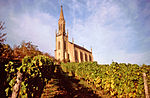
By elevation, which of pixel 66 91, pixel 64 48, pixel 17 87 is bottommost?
pixel 66 91

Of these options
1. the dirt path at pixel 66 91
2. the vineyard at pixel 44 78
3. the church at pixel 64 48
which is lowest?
the dirt path at pixel 66 91

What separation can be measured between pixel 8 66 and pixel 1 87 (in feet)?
2.78

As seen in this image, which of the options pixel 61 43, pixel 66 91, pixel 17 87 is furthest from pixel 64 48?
pixel 17 87

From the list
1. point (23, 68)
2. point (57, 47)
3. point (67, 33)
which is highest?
point (67, 33)

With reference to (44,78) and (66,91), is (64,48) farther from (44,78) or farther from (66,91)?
(44,78)

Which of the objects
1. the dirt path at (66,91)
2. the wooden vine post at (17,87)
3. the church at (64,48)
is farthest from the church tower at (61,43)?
the wooden vine post at (17,87)

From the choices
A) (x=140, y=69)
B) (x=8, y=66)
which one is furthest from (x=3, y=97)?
(x=140, y=69)

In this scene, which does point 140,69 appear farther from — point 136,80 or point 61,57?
point 61,57

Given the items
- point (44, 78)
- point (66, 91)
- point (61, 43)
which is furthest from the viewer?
point (61, 43)

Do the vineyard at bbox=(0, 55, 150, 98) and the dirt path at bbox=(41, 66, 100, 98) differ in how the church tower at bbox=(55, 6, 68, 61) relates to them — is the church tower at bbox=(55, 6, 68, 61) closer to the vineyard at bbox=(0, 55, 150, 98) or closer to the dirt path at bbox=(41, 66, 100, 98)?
the dirt path at bbox=(41, 66, 100, 98)

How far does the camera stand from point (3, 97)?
135 inches

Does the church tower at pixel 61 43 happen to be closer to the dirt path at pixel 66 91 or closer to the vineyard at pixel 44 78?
the dirt path at pixel 66 91

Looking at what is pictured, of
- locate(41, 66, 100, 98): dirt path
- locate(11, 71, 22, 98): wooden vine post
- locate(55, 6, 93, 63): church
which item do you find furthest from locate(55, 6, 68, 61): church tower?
locate(11, 71, 22, 98): wooden vine post

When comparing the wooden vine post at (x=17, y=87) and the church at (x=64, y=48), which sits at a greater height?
the church at (x=64, y=48)
